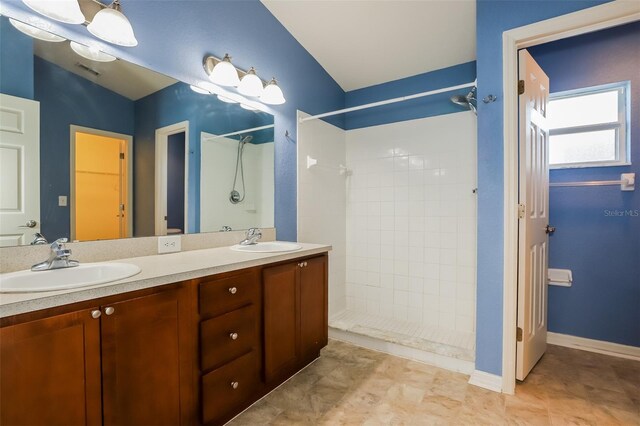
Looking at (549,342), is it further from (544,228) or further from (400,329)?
(400,329)

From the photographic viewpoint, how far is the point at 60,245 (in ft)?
4.00

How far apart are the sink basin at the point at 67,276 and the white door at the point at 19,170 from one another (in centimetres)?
21

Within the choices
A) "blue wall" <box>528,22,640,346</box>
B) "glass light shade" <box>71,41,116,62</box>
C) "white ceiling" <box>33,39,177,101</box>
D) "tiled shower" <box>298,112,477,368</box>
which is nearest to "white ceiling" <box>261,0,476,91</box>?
"tiled shower" <box>298,112,477,368</box>

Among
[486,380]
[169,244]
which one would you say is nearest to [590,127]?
[486,380]

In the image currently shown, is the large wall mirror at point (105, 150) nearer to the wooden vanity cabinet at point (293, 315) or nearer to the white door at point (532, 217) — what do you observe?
the wooden vanity cabinet at point (293, 315)

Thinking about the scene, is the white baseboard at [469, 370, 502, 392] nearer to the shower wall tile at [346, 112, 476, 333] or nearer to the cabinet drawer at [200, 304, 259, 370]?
the shower wall tile at [346, 112, 476, 333]

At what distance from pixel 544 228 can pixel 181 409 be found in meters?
2.50

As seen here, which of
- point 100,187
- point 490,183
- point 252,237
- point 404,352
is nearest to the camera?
point 100,187

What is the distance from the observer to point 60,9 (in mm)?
1239

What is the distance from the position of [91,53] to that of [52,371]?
53.6 inches

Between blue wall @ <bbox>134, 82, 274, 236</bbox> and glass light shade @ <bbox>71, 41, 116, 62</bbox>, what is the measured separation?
22 centimetres

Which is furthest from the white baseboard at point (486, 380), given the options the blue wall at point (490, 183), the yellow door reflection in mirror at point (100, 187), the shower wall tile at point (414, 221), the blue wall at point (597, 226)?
the yellow door reflection in mirror at point (100, 187)

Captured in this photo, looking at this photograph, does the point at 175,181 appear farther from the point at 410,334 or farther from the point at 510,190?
the point at 410,334

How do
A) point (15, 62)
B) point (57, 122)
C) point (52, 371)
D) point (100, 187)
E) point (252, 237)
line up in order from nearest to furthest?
point (52, 371)
point (15, 62)
point (57, 122)
point (100, 187)
point (252, 237)
